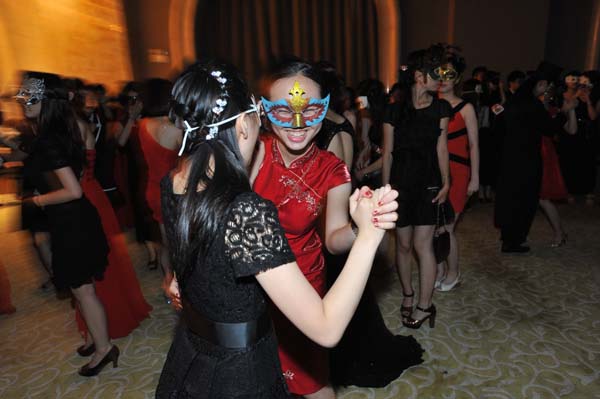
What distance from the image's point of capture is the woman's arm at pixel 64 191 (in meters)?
2.21

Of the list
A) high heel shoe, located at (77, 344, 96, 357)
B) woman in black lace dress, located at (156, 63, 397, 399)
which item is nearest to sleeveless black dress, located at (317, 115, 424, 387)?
woman in black lace dress, located at (156, 63, 397, 399)

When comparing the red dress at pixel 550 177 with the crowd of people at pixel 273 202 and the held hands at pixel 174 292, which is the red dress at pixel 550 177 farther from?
the held hands at pixel 174 292

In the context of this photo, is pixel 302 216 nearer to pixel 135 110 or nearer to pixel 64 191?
pixel 64 191

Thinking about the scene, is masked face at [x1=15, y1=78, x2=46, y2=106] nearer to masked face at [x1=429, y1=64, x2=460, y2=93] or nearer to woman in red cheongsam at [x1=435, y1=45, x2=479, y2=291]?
masked face at [x1=429, y1=64, x2=460, y2=93]

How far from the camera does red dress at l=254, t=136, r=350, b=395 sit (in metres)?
1.67

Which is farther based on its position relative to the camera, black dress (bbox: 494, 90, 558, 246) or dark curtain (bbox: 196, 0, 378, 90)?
dark curtain (bbox: 196, 0, 378, 90)

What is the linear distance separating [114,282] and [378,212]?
2.48 meters

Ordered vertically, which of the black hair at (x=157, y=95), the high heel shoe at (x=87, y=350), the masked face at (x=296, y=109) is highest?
the black hair at (x=157, y=95)

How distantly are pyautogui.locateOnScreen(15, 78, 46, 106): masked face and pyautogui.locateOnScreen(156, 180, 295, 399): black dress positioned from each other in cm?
157

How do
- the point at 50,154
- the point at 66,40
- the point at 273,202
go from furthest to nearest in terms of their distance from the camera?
the point at 66,40
the point at 50,154
the point at 273,202

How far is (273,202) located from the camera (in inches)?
61.2

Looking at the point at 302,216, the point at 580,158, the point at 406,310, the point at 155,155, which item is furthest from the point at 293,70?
the point at 580,158

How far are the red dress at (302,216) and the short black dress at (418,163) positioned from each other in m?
0.99

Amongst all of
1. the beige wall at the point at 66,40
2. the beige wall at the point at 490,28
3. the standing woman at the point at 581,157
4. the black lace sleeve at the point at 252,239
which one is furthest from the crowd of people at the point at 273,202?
the beige wall at the point at 490,28
